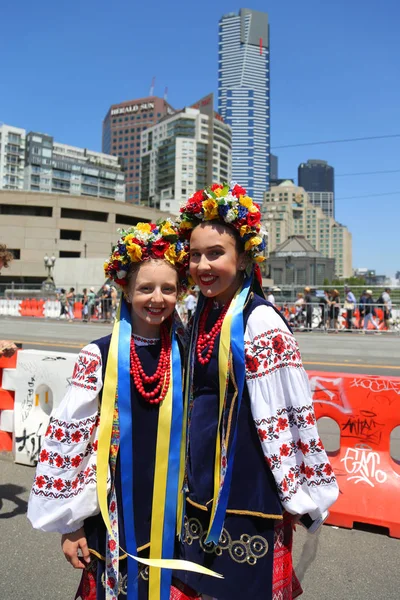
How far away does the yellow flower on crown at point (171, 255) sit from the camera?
7.07ft

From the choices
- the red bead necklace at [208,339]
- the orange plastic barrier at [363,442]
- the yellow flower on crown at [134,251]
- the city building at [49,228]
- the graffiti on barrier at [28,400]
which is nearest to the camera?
the red bead necklace at [208,339]

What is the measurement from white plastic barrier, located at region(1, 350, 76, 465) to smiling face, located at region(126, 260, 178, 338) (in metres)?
2.96

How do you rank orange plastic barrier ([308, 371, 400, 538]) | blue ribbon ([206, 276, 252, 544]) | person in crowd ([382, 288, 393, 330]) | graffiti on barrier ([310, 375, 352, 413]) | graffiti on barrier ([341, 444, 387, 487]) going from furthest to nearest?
person in crowd ([382, 288, 393, 330]) < graffiti on barrier ([310, 375, 352, 413]) < graffiti on barrier ([341, 444, 387, 487]) < orange plastic barrier ([308, 371, 400, 538]) < blue ribbon ([206, 276, 252, 544])

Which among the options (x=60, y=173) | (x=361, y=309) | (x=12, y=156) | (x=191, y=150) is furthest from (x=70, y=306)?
(x=191, y=150)

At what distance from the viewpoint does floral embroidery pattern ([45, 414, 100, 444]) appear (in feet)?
6.45

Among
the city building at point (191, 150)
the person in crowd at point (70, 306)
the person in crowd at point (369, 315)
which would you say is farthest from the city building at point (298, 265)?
the city building at point (191, 150)

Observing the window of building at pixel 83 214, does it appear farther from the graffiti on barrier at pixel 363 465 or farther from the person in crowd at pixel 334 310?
the graffiti on barrier at pixel 363 465

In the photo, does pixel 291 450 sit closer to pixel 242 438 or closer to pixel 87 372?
pixel 242 438

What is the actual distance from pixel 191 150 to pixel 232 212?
15919cm

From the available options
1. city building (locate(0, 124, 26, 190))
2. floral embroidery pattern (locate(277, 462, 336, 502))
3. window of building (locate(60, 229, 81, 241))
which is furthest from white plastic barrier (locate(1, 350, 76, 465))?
city building (locate(0, 124, 26, 190))

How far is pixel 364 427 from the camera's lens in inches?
154

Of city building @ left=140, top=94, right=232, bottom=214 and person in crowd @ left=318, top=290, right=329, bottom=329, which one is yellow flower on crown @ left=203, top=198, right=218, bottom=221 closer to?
person in crowd @ left=318, top=290, right=329, bottom=329

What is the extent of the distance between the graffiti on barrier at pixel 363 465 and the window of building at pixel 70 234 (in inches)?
2595

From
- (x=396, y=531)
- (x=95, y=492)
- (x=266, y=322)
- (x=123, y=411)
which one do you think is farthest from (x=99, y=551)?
(x=396, y=531)
